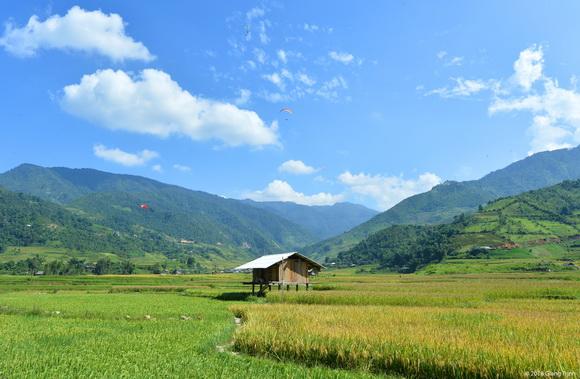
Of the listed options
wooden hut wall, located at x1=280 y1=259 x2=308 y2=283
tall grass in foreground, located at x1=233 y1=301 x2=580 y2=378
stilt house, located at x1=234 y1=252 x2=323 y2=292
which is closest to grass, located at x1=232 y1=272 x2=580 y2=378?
tall grass in foreground, located at x1=233 y1=301 x2=580 y2=378

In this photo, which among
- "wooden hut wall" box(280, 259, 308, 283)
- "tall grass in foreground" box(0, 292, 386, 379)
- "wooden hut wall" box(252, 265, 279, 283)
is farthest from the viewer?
"wooden hut wall" box(280, 259, 308, 283)

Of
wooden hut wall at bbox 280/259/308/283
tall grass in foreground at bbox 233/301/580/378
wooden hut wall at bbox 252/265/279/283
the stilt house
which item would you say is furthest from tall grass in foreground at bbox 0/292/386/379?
wooden hut wall at bbox 280/259/308/283

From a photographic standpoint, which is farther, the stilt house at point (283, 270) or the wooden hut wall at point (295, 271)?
the wooden hut wall at point (295, 271)

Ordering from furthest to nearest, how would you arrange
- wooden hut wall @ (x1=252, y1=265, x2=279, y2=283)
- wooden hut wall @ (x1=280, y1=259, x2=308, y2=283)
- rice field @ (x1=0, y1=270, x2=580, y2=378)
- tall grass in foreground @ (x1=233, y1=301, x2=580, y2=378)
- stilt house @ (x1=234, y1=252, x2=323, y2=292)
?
wooden hut wall @ (x1=280, y1=259, x2=308, y2=283)
wooden hut wall @ (x1=252, y1=265, x2=279, y2=283)
stilt house @ (x1=234, y1=252, x2=323, y2=292)
rice field @ (x1=0, y1=270, x2=580, y2=378)
tall grass in foreground @ (x1=233, y1=301, x2=580, y2=378)

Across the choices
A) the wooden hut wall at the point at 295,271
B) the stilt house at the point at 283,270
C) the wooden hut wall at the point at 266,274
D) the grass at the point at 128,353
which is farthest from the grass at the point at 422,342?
the wooden hut wall at the point at 295,271

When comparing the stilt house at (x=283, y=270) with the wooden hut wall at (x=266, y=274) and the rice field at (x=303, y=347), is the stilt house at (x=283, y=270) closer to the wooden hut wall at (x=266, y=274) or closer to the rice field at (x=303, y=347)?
the wooden hut wall at (x=266, y=274)

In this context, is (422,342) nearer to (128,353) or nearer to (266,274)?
(128,353)

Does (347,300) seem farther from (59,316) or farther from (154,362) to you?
(154,362)

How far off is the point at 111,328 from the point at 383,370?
15583 millimetres

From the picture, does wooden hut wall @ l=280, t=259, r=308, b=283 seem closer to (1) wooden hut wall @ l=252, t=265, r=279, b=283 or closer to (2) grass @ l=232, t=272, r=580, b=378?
(1) wooden hut wall @ l=252, t=265, r=279, b=283

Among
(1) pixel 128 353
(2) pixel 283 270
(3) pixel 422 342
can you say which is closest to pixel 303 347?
(3) pixel 422 342

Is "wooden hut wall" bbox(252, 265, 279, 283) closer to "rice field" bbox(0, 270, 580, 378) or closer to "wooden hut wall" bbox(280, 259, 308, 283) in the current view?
"wooden hut wall" bbox(280, 259, 308, 283)

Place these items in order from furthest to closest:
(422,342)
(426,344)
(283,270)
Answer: (283,270), (422,342), (426,344)

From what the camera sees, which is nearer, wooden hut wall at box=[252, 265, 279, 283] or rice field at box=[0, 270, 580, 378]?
rice field at box=[0, 270, 580, 378]
